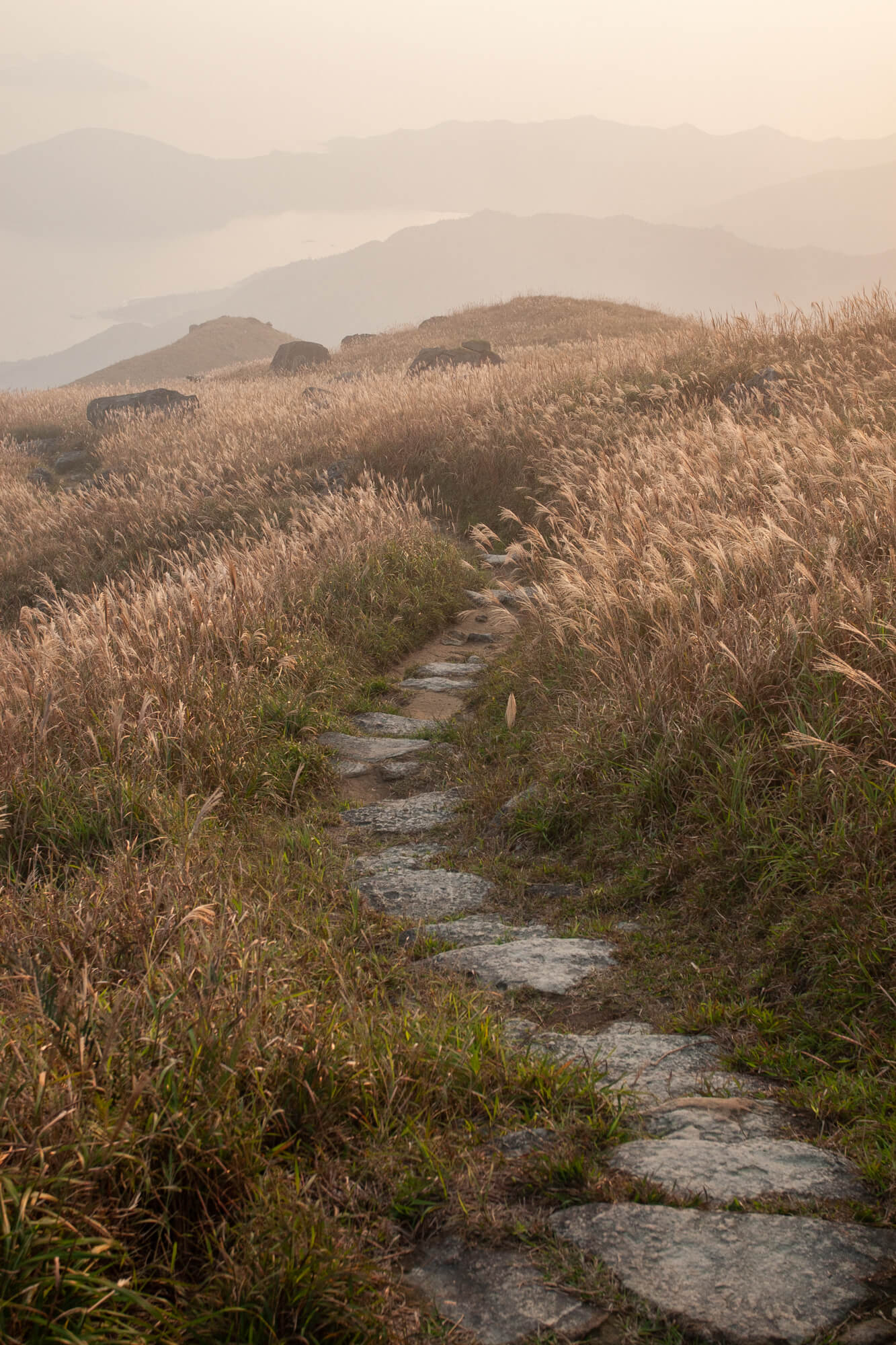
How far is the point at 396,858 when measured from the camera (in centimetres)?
437

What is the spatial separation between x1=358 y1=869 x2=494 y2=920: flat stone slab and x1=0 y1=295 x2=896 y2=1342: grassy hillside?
0.20 m

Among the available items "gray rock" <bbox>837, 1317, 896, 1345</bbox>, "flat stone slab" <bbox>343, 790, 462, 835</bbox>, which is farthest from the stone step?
"gray rock" <bbox>837, 1317, 896, 1345</bbox>

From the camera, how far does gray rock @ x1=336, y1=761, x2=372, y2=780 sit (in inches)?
212

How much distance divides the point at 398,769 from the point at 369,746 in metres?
0.37

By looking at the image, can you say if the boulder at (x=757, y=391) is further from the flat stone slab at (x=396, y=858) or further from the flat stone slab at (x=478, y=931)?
the flat stone slab at (x=478, y=931)

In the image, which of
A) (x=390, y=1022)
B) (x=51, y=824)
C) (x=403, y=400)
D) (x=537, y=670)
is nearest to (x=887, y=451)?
(x=537, y=670)

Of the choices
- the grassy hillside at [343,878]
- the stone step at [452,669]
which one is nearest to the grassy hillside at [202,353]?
the stone step at [452,669]

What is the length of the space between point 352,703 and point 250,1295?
483 centimetres

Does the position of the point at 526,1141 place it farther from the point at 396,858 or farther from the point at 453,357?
the point at 453,357

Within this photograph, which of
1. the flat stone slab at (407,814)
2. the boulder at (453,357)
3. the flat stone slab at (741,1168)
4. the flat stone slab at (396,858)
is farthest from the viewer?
the boulder at (453,357)

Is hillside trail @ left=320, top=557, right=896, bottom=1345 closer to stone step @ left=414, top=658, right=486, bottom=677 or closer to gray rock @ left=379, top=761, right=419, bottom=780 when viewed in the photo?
gray rock @ left=379, top=761, right=419, bottom=780

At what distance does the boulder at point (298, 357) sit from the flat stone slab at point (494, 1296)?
3382 centimetres

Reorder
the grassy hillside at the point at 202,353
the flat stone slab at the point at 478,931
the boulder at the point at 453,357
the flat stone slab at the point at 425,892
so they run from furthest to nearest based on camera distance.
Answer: the grassy hillside at the point at 202,353, the boulder at the point at 453,357, the flat stone slab at the point at 425,892, the flat stone slab at the point at 478,931

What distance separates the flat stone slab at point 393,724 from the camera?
237 inches
